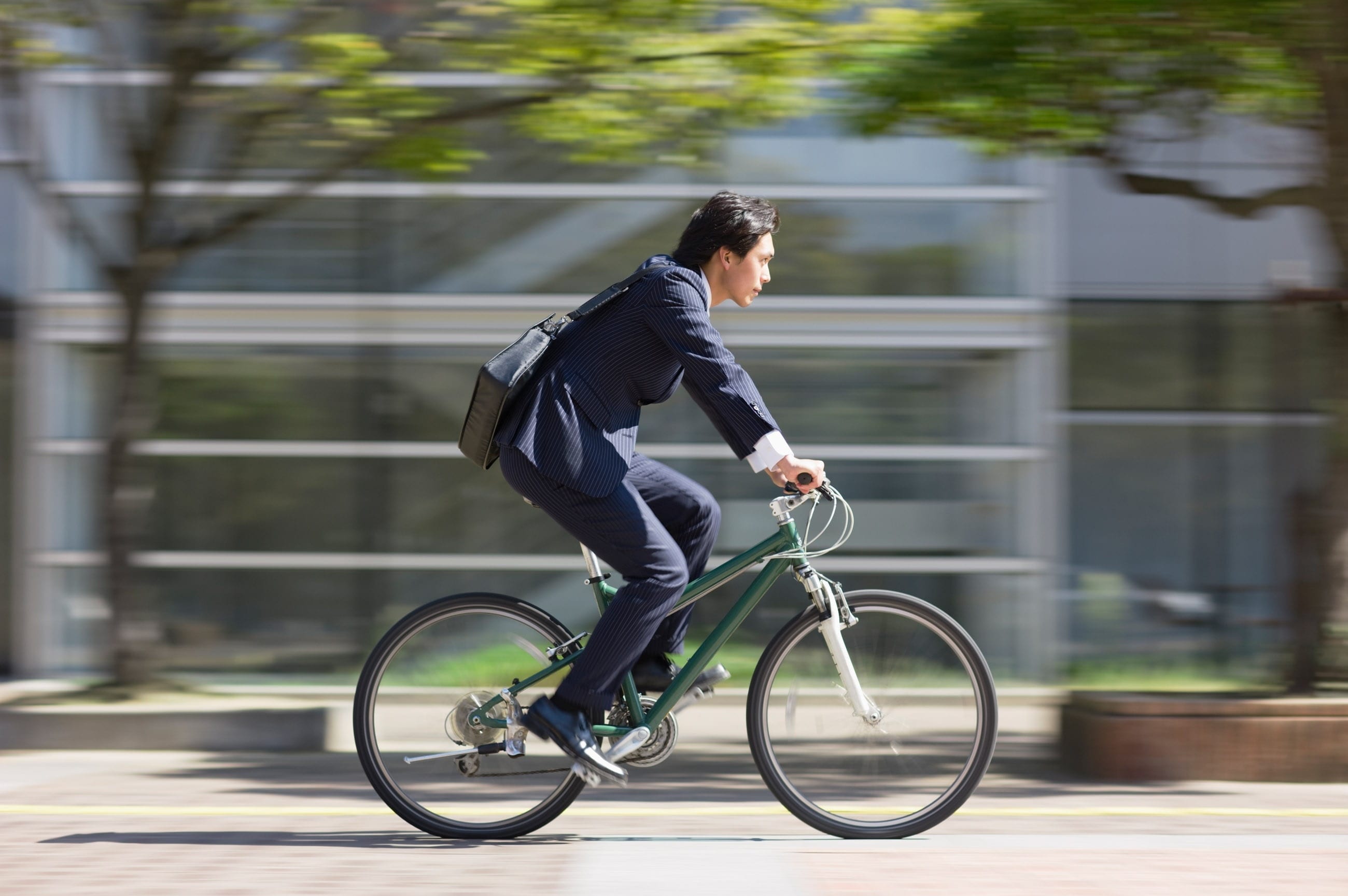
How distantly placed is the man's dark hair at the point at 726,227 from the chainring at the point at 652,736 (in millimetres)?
1333

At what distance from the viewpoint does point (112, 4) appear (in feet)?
23.1

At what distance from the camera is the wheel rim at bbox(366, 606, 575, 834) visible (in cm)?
419

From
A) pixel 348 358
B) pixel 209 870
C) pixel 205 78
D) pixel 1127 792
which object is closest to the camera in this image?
pixel 209 870

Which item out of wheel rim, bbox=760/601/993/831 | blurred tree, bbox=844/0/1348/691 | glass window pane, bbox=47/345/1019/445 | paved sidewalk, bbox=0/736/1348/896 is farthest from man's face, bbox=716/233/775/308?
glass window pane, bbox=47/345/1019/445

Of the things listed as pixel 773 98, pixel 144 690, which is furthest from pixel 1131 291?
pixel 144 690

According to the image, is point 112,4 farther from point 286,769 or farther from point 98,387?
point 286,769

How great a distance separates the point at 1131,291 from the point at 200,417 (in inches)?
255

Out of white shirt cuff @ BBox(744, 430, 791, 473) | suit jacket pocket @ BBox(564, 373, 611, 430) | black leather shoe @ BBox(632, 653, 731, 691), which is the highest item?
suit jacket pocket @ BBox(564, 373, 611, 430)

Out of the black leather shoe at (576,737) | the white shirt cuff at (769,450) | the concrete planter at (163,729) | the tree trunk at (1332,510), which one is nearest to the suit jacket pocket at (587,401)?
the white shirt cuff at (769,450)

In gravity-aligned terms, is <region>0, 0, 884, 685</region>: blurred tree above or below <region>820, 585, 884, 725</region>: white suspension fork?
above

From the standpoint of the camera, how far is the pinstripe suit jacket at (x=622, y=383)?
153 inches

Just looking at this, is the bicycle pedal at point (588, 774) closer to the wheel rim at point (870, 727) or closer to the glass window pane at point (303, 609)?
the wheel rim at point (870, 727)

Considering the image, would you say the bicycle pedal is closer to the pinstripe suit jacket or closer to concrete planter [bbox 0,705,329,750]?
the pinstripe suit jacket

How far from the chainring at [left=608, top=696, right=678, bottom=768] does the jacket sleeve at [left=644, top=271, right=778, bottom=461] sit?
2.71 ft
